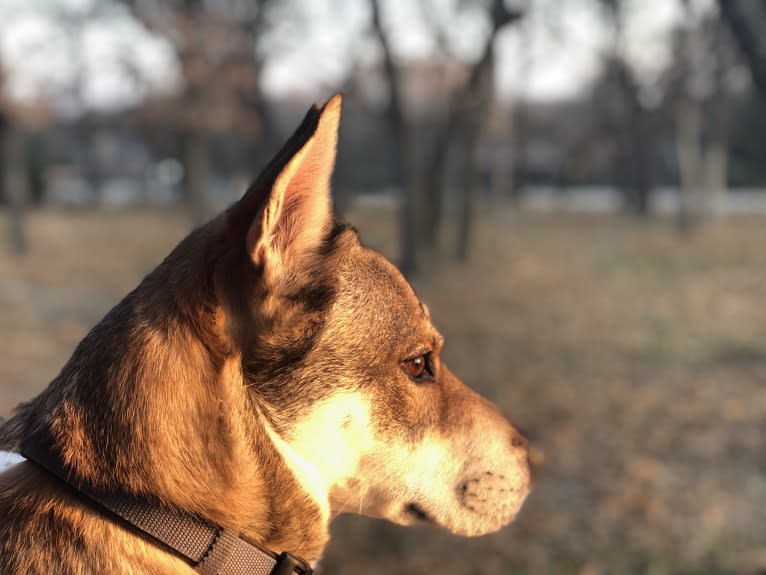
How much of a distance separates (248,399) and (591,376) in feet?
31.9

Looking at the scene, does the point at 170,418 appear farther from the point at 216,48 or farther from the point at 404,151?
the point at 216,48

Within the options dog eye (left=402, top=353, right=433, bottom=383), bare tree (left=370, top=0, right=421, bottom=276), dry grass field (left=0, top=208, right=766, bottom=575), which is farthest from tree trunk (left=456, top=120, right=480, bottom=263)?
dog eye (left=402, top=353, right=433, bottom=383)

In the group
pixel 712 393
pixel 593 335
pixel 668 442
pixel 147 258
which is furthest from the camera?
pixel 147 258

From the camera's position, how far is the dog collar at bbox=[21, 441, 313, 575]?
1.76 meters

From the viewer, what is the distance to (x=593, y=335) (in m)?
13.4

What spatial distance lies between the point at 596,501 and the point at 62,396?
20.5 ft

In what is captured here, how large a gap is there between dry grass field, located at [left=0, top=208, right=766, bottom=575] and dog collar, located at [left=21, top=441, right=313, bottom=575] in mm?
1477

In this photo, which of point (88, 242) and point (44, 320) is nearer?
point (44, 320)

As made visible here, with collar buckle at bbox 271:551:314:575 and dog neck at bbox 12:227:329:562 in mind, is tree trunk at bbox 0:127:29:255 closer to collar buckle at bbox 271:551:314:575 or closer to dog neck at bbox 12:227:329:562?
dog neck at bbox 12:227:329:562

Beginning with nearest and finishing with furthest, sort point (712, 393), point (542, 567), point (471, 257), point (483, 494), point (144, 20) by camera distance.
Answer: point (483, 494) → point (542, 567) → point (712, 393) → point (144, 20) → point (471, 257)

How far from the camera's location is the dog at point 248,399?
5.82ft

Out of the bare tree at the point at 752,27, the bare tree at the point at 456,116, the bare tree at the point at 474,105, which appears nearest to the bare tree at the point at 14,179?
the bare tree at the point at 456,116

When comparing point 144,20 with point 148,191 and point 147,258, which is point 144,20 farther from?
point 148,191

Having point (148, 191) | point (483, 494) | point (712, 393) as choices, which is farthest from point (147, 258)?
point (148, 191)
